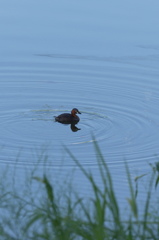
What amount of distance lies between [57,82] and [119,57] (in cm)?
203

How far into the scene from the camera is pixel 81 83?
12.3 metres

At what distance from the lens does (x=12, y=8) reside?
17.2 m

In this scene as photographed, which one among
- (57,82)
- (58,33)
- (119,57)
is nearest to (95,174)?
(57,82)

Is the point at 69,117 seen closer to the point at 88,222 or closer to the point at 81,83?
the point at 81,83

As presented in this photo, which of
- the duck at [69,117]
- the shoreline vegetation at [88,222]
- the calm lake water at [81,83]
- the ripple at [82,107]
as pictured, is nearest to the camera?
the shoreline vegetation at [88,222]

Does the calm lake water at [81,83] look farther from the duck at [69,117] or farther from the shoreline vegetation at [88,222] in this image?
the shoreline vegetation at [88,222]

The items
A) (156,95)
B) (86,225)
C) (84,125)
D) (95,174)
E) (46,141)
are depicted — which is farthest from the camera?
(156,95)

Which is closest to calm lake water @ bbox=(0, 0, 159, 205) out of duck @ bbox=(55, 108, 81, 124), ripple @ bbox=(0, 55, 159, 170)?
ripple @ bbox=(0, 55, 159, 170)

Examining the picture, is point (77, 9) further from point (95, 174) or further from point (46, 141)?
point (95, 174)

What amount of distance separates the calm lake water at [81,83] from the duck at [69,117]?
12 centimetres

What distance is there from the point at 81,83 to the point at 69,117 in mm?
2009

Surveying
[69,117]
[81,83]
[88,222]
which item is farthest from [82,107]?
[88,222]

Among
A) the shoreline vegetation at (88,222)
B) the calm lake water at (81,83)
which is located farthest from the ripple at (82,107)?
the shoreline vegetation at (88,222)

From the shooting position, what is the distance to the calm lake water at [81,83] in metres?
8.86
